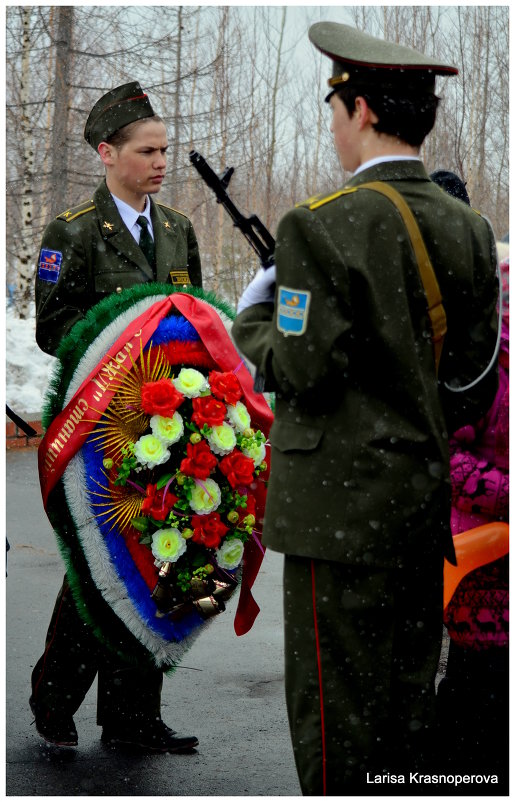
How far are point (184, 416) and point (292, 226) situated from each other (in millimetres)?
1162

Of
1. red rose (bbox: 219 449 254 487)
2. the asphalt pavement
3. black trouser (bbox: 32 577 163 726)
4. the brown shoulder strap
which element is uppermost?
the brown shoulder strap

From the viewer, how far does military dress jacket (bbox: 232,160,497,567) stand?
7.91 ft

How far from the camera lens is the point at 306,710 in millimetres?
2521

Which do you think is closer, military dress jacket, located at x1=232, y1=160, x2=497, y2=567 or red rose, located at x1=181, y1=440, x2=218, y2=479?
military dress jacket, located at x1=232, y1=160, x2=497, y2=567

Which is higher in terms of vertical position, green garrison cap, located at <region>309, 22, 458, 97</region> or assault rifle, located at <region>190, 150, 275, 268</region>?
green garrison cap, located at <region>309, 22, 458, 97</region>

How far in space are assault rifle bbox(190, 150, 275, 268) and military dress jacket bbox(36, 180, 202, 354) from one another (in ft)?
2.06

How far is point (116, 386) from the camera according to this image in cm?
340

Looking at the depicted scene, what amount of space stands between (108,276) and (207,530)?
3.30 feet

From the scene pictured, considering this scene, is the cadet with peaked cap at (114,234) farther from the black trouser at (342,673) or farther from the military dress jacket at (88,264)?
the black trouser at (342,673)

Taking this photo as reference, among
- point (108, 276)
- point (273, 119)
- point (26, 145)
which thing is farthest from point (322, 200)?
point (273, 119)

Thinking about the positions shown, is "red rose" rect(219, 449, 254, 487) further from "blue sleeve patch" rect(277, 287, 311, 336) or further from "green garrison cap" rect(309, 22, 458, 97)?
"green garrison cap" rect(309, 22, 458, 97)

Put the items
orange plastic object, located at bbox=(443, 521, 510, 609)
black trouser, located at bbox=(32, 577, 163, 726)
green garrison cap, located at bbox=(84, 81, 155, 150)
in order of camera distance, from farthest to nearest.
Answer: green garrison cap, located at bbox=(84, 81, 155, 150), black trouser, located at bbox=(32, 577, 163, 726), orange plastic object, located at bbox=(443, 521, 510, 609)

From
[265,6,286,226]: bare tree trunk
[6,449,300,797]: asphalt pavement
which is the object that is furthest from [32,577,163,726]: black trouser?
[265,6,286,226]: bare tree trunk

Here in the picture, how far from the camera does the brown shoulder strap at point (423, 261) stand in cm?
247
